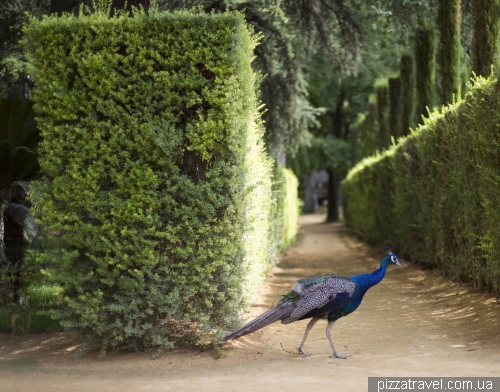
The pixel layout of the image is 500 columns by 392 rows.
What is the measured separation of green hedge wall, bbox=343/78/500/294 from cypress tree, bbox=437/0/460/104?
5.30ft

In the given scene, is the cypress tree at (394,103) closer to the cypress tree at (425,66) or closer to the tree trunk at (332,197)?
the cypress tree at (425,66)

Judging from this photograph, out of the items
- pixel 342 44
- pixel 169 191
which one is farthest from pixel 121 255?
pixel 342 44

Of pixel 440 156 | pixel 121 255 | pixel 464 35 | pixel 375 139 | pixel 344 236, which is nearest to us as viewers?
pixel 121 255

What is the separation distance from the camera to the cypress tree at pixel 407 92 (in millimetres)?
22203

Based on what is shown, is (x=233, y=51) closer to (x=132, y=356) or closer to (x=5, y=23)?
(x=132, y=356)

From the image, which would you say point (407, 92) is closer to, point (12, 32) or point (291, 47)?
point (291, 47)

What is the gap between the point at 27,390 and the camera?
6832 mm

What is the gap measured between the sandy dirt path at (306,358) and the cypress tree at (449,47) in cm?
620

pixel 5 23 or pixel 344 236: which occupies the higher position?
pixel 5 23

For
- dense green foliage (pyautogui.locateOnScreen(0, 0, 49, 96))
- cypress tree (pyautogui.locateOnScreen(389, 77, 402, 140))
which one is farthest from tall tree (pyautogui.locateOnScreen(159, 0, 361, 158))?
cypress tree (pyautogui.locateOnScreen(389, 77, 402, 140))

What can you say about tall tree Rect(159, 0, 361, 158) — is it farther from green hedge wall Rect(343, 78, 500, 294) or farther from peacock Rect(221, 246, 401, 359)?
peacock Rect(221, 246, 401, 359)

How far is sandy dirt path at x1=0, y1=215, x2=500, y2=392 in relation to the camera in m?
6.98

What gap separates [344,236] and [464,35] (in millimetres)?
16759

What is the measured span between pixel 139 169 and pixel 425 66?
1324 cm
